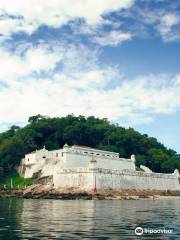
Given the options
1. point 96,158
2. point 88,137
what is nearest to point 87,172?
point 96,158

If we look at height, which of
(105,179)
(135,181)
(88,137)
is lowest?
(135,181)

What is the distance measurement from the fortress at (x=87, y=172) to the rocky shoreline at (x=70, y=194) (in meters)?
1.42

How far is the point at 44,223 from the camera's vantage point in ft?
76.1

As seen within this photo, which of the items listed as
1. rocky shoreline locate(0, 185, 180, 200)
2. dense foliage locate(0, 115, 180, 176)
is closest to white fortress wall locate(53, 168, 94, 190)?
rocky shoreline locate(0, 185, 180, 200)

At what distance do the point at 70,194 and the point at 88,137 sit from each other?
41.5 meters

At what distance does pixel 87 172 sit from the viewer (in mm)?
66812

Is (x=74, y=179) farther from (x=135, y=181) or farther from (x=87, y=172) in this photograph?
(x=135, y=181)

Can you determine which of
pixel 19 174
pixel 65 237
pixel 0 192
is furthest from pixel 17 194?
pixel 65 237

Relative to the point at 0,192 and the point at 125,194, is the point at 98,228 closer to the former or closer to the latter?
the point at 125,194

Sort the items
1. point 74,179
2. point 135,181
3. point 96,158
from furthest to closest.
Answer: point 96,158 < point 135,181 < point 74,179

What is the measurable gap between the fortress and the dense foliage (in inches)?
338

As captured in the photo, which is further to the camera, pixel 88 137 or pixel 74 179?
pixel 88 137

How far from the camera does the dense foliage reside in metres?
96.5

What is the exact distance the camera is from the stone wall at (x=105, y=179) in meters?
66.2
